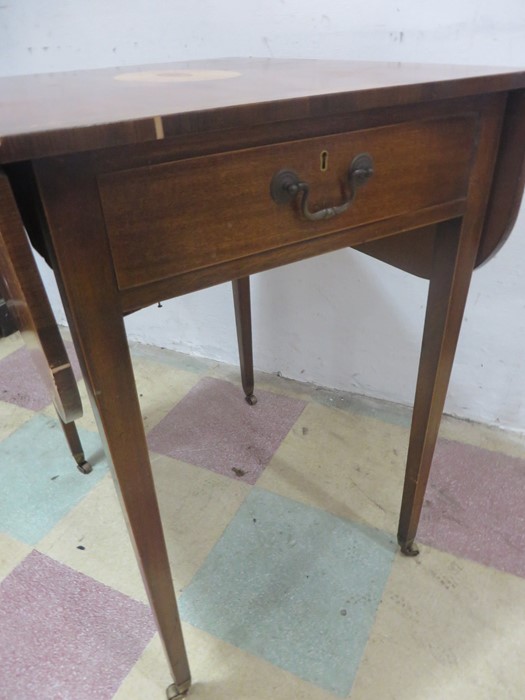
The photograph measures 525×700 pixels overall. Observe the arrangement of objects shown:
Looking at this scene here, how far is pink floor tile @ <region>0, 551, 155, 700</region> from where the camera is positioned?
0.80 metres

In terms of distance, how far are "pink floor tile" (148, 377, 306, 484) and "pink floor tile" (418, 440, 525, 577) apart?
382 millimetres

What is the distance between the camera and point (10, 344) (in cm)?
175

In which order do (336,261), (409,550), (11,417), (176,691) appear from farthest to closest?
(11,417), (336,261), (409,550), (176,691)

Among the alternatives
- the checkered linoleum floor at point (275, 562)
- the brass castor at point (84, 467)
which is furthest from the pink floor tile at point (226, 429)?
the brass castor at point (84, 467)

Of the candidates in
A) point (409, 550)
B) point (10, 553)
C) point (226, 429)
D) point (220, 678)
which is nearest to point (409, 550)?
point (409, 550)

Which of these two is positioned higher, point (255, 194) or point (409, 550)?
point (255, 194)

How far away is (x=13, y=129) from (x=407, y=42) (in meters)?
0.90

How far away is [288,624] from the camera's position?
2.85 ft

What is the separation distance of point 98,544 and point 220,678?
366mm

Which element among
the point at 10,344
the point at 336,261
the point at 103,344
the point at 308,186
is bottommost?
the point at 10,344

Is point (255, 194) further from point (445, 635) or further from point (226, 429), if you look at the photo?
point (226, 429)

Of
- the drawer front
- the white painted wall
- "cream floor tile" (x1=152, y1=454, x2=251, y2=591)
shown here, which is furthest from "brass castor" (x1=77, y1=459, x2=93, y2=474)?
the drawer front

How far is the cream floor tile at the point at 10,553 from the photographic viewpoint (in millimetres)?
986

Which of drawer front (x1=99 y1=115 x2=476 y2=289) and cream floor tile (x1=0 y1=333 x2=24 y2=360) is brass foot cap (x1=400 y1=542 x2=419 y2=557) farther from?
cream floor tile (x1=0 y1=333 x2=24 y2=360)
